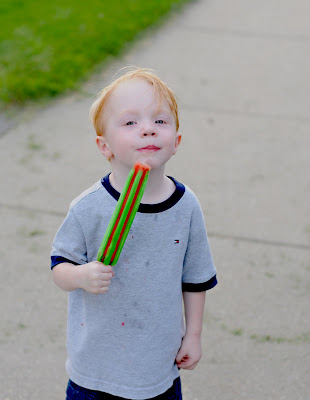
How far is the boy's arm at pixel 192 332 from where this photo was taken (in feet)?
6.84

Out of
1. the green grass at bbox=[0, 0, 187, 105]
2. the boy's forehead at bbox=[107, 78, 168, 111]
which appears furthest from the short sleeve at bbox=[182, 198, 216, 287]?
the green grass at bbox=[0, 0, 187, 105]

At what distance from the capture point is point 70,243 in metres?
1.92

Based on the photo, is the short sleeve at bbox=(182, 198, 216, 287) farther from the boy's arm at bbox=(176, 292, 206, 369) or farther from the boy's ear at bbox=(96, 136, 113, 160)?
the boy's ear at bbox=(96, 136, 113, 160)

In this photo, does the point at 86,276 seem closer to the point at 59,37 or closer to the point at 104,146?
the point at 104,146

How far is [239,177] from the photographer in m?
4.61

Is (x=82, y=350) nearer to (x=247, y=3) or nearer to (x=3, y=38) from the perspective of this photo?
(x=3, y=38)

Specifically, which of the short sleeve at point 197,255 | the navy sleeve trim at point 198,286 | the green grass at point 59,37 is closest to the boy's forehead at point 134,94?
the short sleeve at point 197,255

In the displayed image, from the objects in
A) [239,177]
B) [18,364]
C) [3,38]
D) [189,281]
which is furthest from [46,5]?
[189,281]

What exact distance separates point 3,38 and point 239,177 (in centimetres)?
359

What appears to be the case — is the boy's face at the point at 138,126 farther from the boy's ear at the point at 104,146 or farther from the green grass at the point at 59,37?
the green grass at the point at 59,37

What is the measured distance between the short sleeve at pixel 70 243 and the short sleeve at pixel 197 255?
1.06ft

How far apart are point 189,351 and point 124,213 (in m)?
0.61

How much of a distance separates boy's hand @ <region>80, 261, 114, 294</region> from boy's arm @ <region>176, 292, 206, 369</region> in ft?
1.30

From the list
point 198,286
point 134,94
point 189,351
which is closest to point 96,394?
point 189,351
